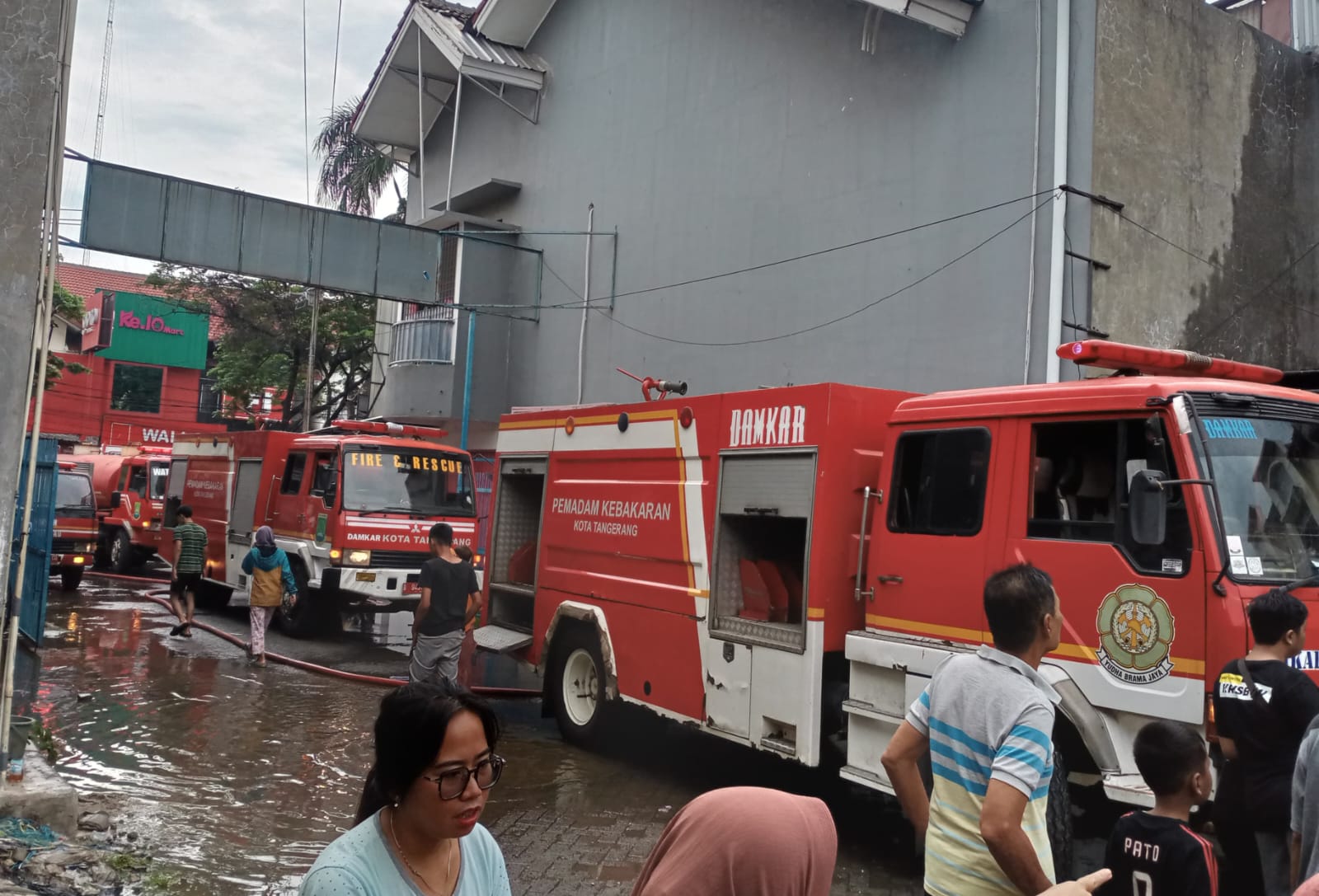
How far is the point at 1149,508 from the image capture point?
16.5ft

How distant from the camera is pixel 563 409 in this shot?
9750 millimetres

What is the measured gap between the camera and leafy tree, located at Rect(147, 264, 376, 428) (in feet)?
96.8

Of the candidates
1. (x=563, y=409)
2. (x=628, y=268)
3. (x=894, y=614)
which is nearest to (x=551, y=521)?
(x=563, y=409)

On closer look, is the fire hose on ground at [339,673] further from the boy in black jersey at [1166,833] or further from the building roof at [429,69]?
the building roof at [429,69]

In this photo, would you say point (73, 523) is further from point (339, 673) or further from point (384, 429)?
point (339, 673)

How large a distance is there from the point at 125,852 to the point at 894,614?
434 cm

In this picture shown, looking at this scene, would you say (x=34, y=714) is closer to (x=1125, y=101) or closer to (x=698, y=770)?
(x=698, y=770)

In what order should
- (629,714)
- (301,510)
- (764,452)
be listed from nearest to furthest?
(764,452)
(629,714)
(301,510)

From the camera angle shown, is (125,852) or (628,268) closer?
(125,852)

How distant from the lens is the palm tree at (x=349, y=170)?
28469 millimetres

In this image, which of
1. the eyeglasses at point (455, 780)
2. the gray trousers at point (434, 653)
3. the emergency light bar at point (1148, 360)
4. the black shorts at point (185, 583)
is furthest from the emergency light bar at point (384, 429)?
the eyeglasses at point (455, 780)

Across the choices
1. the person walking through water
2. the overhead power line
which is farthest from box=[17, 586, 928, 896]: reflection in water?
the overhead power line

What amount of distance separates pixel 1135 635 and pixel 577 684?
504cm

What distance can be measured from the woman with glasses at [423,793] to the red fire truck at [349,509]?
11949mm
